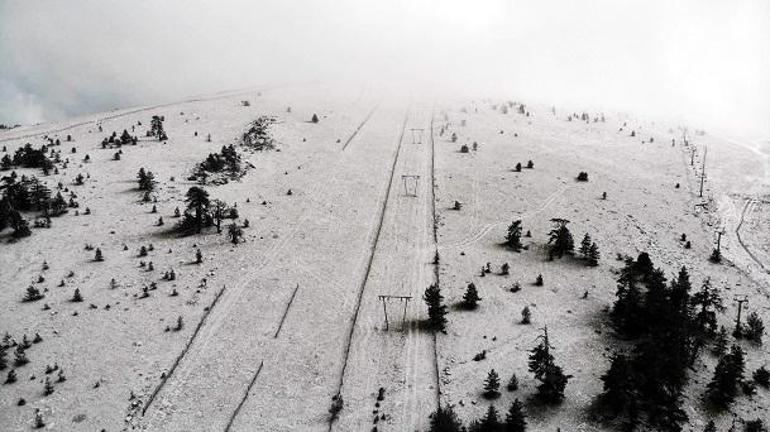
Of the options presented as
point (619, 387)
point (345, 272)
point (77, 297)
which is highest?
point (77, 297)

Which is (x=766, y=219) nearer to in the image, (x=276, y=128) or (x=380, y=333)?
(x=380, y=333)

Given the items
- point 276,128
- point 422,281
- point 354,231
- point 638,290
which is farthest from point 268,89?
point 638,290

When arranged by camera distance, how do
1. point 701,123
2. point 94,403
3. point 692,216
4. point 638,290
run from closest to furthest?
point 94,403 < point 638,290 < point 692,216 < point 701,123

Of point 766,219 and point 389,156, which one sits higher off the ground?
point 389,156

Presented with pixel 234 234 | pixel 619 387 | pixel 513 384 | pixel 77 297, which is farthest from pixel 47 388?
pixel 619 387

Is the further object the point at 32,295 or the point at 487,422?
the point at 32,295

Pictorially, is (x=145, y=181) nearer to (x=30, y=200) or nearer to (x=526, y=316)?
(x=30, y=200)
